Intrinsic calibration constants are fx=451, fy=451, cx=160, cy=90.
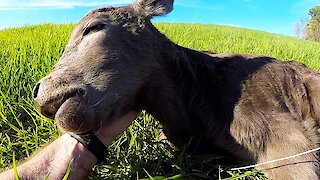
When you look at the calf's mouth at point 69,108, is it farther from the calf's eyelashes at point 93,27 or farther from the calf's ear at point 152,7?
the calf's ear at point 152,7

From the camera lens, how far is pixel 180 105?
331 centimetres

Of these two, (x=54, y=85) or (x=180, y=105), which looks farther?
(x=180, y=105)

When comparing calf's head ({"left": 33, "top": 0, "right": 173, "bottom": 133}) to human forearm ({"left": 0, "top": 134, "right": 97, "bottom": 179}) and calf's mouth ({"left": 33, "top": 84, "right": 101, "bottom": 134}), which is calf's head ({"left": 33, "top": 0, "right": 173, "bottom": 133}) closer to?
calf's mouth ({"left": 33, "top": 84, "right": 101, "bottom": 134})

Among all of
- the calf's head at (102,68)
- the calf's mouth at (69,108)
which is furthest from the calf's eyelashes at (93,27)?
the calf's mouth at (69,108)

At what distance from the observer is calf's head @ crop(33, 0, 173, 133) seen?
272cm

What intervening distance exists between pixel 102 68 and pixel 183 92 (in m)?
0.72

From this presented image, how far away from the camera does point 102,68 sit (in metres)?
2.95

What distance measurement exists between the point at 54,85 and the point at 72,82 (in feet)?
0.39

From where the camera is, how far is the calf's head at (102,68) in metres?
2.72

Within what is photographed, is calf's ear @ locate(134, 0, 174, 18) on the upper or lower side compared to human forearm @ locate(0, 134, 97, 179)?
upper

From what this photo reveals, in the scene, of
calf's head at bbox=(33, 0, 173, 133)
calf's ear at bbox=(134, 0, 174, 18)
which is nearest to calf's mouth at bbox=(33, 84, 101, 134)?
calf's head at bbox=(33, 0, 173, 133)

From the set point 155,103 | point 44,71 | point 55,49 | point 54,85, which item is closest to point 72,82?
point 54,85

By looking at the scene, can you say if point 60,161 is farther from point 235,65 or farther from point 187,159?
point 235,65

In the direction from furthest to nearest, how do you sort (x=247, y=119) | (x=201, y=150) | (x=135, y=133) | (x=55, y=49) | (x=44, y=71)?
(x=55, y=49), (x=44, y=71), (x=135, y=133), (x=201, y=150), (x=247, y=119)
